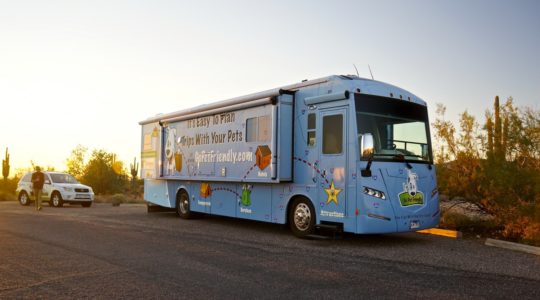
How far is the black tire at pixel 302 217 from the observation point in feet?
35.4

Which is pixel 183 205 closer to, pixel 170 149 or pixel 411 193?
pixel 170 149

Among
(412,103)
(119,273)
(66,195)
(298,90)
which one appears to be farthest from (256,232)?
(66,195)

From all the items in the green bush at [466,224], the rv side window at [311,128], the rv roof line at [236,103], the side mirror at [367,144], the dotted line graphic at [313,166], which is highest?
the rv roof line at [236,103]

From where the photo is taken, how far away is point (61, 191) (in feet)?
72.0

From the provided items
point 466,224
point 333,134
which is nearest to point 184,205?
point 333,134

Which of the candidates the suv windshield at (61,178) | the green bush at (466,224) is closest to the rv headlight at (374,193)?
the green bush at (466,224)

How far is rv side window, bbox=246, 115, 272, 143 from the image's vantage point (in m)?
11.8

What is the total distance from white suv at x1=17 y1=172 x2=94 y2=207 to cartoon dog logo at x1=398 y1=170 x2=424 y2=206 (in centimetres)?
1608

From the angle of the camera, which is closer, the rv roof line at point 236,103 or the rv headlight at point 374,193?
the rv headlight at point 374,193

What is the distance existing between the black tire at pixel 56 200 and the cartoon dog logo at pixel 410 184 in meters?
16.4

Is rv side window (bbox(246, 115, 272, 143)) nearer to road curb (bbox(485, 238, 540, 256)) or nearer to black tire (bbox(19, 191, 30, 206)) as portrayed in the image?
road curb (bbox(485, 238, 540, 256))

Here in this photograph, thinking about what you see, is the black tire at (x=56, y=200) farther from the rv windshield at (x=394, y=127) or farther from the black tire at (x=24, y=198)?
the rv windshield at (x=394, y=127)

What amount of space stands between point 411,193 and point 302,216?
7.51 ft

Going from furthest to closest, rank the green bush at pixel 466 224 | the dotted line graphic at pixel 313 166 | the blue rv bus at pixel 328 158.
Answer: the green bush at pixel 466 224 → the dotted line graphic at pixel 313 166 → the blue rv bus at pixel 328 158
